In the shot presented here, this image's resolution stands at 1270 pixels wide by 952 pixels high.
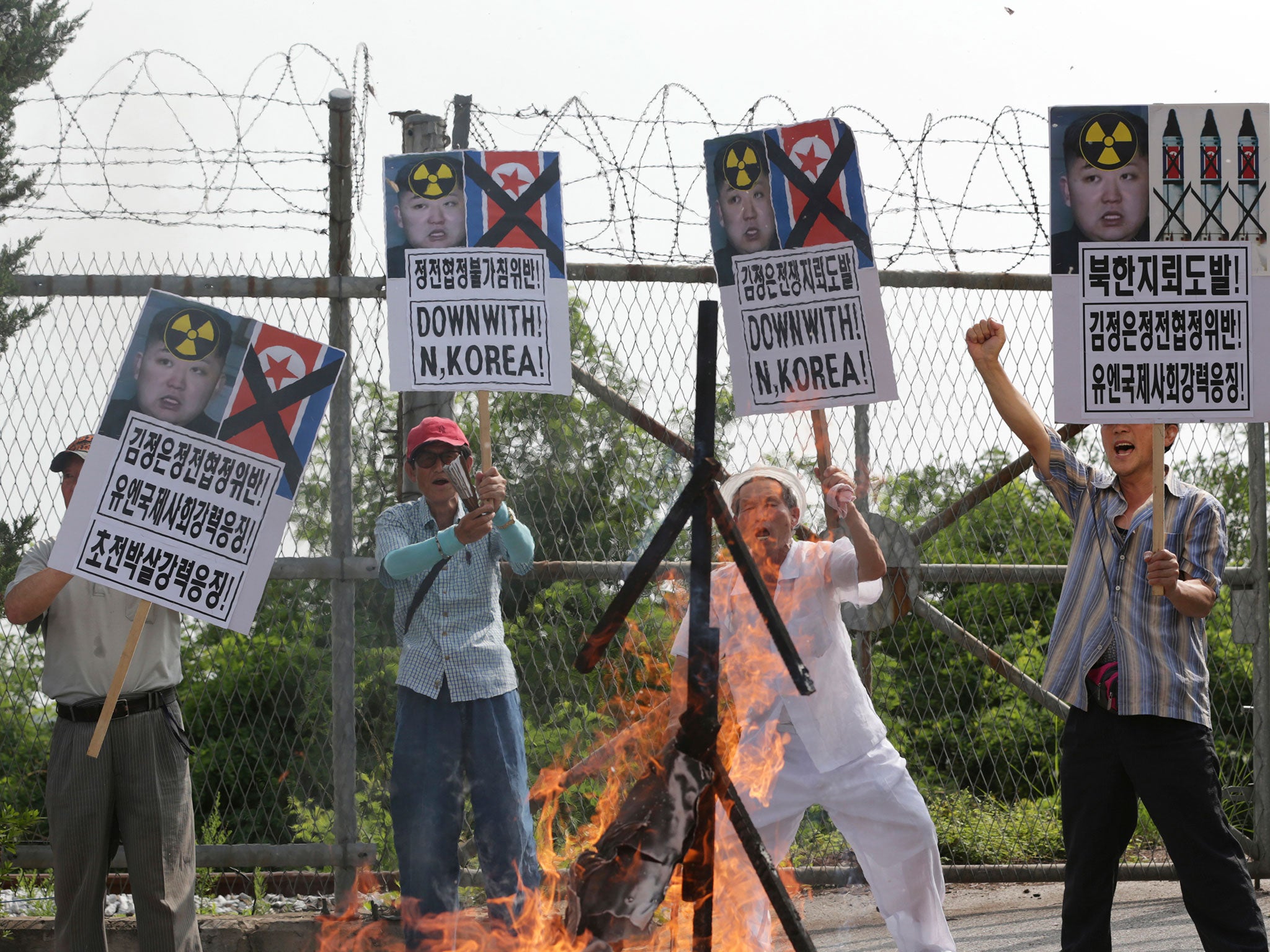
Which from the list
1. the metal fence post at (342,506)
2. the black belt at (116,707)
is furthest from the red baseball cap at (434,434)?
the black belt at (116,707)

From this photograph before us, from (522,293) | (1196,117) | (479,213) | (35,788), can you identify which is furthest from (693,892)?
(35,788)

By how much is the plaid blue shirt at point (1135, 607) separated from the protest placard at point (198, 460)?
2.56 m

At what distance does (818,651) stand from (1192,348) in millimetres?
1562

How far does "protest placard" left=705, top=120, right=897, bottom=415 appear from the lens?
174 inches

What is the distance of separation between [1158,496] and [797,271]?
1403 millimetres

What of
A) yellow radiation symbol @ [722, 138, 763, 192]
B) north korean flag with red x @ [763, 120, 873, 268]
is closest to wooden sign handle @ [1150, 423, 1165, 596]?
north korean flag with red x @ [763, 120, 873, 268]

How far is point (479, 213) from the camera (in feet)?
15.5

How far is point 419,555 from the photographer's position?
4.41 metres

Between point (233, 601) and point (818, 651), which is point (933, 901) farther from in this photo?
point (233, 601)

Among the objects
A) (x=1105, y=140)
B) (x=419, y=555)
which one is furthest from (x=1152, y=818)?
(x=419, y=555)

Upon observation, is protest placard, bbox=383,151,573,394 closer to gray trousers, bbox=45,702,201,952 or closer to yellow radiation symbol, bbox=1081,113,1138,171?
gray trousers, bbox=45,702,201,952

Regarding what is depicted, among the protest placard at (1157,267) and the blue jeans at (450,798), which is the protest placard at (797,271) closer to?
the protest placard at (1157,267)

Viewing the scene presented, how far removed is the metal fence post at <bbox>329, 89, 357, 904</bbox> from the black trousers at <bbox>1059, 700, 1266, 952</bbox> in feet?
→ 9.06

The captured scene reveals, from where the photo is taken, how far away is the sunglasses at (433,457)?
462 centimetres
